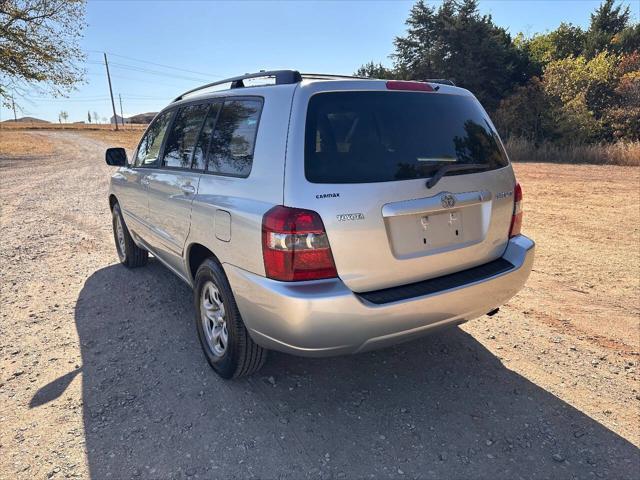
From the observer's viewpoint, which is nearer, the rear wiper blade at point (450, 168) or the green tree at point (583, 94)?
the rear wiper blade at point (450, 168)

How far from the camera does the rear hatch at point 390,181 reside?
2326 mm

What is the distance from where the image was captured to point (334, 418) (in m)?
2.71

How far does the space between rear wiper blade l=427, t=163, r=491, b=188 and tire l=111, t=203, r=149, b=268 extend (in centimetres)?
373

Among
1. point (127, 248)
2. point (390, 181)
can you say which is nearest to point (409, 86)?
point (390, 181)

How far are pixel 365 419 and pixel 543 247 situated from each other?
14.7 ft

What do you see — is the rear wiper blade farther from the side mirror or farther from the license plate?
the side mirror

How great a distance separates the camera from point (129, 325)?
3.93 metres

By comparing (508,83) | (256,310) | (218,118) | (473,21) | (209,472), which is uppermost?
(473,21)

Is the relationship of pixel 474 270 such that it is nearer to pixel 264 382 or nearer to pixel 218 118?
pixel 264 382

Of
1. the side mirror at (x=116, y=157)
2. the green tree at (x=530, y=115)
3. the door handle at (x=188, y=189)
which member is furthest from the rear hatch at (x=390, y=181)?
the green tree at (x=530, y=115)

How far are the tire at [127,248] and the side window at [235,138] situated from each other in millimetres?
2532

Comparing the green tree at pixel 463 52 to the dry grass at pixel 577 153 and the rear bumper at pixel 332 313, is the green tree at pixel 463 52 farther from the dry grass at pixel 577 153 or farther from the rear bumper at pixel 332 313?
the rear bumper at pixel 332 313

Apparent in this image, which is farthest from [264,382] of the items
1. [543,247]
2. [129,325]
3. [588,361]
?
[543,247]

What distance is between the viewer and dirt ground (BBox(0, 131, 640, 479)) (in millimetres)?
2359
